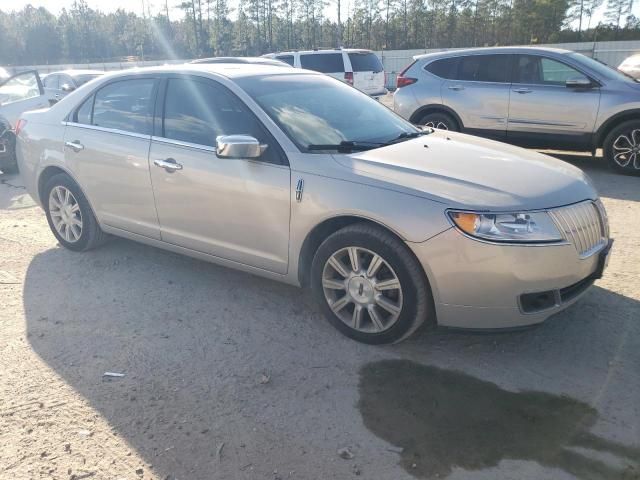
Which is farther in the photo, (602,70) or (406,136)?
(602,70)

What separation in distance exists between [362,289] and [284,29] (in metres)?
64.0

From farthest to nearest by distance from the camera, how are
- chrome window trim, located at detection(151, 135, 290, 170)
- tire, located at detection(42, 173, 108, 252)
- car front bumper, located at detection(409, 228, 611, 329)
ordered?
1. tire, located at detection(42, 173, 108, 252)
2. chrome window trim, located at detection(151, 135, 290, 170)
3. car front bumper, located at detection(409, 228, 611, 329)

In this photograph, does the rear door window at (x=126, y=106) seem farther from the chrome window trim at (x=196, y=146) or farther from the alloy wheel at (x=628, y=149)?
the alloy wheel at (x=628, y=149)

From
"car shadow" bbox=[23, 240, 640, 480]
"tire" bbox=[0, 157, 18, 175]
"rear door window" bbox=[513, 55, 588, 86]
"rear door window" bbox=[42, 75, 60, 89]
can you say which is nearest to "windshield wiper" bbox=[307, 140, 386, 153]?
"car shadow" bbox=[23, 240, 640, 480]

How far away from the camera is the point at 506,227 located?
3.14 metres

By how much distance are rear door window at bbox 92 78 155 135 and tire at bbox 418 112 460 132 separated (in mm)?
5709

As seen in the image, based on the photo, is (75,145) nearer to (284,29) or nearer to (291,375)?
(291,375)

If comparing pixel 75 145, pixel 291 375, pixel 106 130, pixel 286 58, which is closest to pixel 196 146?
pixel 106 130

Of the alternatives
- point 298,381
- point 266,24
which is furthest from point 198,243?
point 266,24

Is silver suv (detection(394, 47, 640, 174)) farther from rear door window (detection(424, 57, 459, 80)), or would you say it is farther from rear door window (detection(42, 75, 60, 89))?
rear door window (detection(42, 75, 60, 89))

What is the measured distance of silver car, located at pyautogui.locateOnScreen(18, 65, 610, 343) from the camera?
125 inches

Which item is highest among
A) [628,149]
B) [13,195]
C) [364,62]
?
[364,62]

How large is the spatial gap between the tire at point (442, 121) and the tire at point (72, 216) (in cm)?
591

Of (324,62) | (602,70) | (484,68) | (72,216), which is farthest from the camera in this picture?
(324,62)
